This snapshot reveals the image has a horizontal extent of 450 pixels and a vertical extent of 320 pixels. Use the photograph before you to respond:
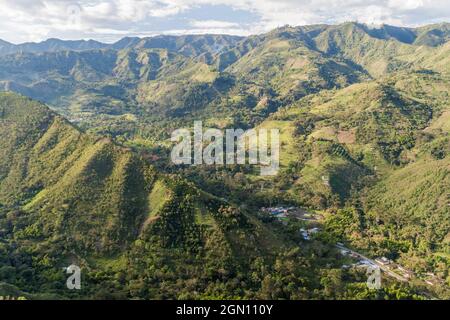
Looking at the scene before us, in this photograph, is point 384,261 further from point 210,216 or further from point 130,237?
point 130,237

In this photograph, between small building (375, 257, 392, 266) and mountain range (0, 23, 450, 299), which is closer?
mountain range (0, 23, 450, 299)

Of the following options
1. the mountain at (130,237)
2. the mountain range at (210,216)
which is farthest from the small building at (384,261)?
the mountain at (130,237)

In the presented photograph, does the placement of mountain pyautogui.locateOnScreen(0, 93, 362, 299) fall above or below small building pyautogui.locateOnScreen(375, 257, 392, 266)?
above

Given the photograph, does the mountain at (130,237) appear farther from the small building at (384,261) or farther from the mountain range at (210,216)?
the small building at (384,261)

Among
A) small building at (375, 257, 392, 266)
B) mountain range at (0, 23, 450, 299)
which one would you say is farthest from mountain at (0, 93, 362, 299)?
small building at (375, 257, 392, 266)

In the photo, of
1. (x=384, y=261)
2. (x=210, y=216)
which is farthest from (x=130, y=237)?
(x=384, y=261)

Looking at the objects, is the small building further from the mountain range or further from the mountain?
the mountain

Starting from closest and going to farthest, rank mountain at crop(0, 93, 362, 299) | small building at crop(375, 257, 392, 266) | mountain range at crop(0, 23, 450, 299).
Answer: mountain at crop(0, 93, 362, 299), mountain range at crop(0, 23, 450, 299), small building at crop(375, 257, 392, 266)

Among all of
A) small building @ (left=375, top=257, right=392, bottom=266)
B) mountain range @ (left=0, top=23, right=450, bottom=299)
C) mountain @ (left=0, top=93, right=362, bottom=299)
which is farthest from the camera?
small building @ (left=375, top=257, right=392, bottom=266)
